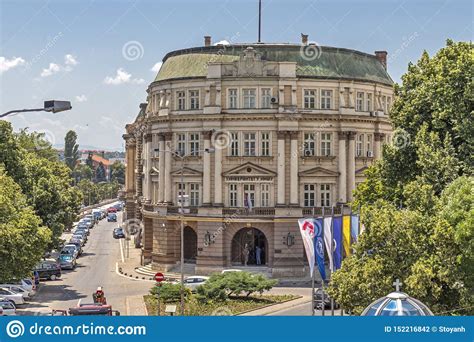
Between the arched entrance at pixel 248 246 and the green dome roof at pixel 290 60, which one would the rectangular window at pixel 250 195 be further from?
the green dome roof at pixel 290 60

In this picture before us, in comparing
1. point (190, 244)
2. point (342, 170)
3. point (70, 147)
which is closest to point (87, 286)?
point (190, 244)

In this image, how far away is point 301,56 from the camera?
227ft

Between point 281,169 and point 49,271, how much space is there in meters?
21.9

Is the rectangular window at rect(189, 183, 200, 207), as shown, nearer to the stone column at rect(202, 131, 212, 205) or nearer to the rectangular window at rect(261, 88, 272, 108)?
the stone column at rect(202, 131, 212, 205)

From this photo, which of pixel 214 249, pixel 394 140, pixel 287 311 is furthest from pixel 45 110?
pixel 214 249

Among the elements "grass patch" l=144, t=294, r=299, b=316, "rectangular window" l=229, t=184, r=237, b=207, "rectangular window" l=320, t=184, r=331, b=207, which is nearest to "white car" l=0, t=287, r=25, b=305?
"grass patch" l=144, t=294, r=299, b=316

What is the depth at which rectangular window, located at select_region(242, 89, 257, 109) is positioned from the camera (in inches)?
2675

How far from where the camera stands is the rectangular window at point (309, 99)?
68.5m

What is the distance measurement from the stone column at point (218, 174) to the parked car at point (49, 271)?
15.1m

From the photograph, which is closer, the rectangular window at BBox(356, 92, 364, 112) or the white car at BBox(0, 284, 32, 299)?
the white car at BBox(0, 284, 32, 299)

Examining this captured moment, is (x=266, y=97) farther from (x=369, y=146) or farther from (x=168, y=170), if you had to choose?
(x=369, y=146)

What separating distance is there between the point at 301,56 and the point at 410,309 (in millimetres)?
47488

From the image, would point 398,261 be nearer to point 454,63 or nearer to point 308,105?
point 454,63

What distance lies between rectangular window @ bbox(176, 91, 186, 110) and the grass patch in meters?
19.8
